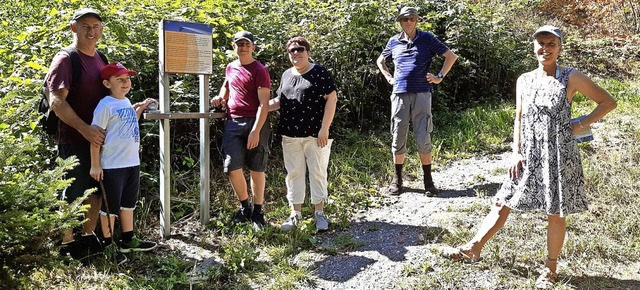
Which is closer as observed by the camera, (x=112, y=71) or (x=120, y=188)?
(x=112, y=71)

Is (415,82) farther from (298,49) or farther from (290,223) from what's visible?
(290,223)

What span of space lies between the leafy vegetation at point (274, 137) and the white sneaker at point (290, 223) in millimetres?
105

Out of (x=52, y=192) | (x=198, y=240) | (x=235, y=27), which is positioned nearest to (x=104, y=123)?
(x=52, y=192)

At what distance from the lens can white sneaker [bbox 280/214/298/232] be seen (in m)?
4.49

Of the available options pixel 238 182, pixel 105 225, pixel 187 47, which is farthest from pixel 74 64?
pixel 238 182

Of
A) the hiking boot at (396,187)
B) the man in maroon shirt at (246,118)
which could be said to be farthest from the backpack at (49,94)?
the hiking boot at (396,187)

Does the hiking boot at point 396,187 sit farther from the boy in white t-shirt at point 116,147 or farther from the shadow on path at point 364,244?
the boy in white t-shirt at point 116,147

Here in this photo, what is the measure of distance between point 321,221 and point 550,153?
211 cm

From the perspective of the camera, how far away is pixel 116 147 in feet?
12.2

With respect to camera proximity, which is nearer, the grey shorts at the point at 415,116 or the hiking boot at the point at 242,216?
the hiking boot at the point at 242,216

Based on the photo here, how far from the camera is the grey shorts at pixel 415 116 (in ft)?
17.4

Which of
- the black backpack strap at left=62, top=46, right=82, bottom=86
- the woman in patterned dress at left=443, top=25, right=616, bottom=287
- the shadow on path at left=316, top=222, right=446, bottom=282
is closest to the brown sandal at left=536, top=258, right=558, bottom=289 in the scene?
the woman in patterned dress at left=443, top=25, right=616, bottom=287

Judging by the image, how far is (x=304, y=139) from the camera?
445 cm

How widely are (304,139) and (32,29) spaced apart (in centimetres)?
263
